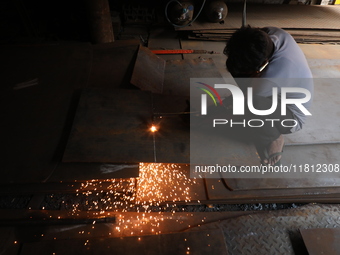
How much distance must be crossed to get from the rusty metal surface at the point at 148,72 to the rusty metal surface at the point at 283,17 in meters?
1.40

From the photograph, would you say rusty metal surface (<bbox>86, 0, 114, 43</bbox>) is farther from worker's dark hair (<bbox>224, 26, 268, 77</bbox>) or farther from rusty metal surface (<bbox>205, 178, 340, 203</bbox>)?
rusty metal surface (<bbox>205, 178, 340, 203</bbox>)

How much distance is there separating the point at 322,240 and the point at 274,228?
34 cm

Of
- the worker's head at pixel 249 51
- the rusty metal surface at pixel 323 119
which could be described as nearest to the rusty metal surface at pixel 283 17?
the rusty metal surface at pixel 323 119

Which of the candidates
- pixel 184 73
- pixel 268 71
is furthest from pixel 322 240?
pixel 184 73

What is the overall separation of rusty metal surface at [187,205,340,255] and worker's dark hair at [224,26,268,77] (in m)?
1.26

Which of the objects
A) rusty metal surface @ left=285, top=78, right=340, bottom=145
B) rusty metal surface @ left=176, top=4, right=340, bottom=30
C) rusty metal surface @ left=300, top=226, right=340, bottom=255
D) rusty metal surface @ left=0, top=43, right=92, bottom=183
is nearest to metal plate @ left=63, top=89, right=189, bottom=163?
rusty metal surface @ left=0, top=43, right=92, bottom=183

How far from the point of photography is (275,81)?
1854mm

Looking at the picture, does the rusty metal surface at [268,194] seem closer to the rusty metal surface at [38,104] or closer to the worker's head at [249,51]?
the worker's head at [249,51]

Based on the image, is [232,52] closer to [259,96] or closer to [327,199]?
[259,96]

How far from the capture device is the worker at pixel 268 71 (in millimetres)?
1730

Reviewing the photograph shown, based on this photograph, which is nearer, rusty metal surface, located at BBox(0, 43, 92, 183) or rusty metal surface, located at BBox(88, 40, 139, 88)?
rusty metal surface, located at BBox(0, 43, 92, 183)

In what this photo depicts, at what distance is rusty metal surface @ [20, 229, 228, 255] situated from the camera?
1.54 m

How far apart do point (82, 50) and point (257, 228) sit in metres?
2.93

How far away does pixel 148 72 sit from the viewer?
112 inches
